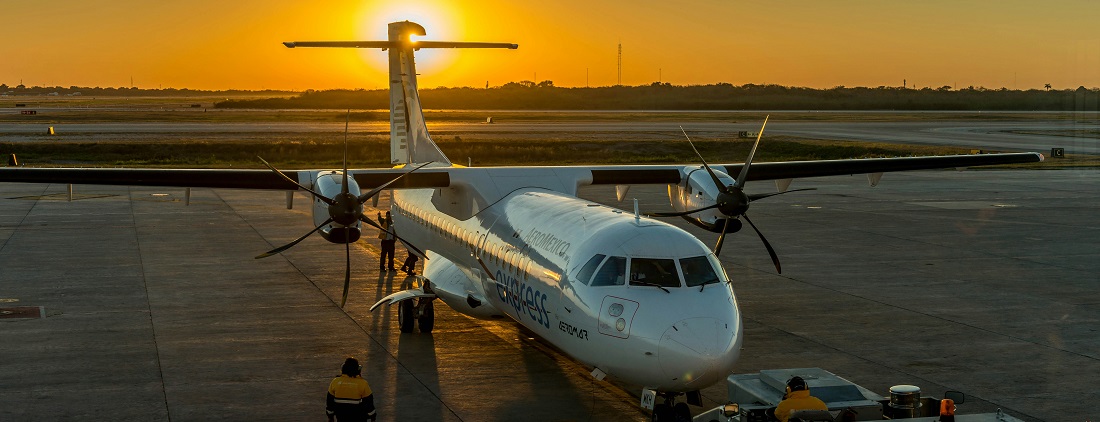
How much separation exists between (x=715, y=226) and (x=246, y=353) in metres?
8.53

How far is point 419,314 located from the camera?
65.5 feet

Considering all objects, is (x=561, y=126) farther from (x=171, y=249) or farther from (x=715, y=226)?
(x=715, y=226)

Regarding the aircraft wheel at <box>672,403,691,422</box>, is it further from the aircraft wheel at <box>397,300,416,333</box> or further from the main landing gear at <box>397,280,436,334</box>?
the aircraft wheel at <box>397,300,416,333</box>

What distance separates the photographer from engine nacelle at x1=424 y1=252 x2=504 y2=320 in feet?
59.4

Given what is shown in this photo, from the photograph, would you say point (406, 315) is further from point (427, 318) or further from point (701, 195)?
point (701, 195)

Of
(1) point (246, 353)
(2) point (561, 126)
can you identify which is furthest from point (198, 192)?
(2) point (561, 126)

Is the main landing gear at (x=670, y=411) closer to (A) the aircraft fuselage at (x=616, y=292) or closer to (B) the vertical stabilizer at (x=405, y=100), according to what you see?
(A) the aircraft fuselage at (x=616, y=292)

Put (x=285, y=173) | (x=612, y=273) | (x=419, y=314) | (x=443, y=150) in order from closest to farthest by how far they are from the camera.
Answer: (x=612, y=273) < (x=419, y=314) < (x=285, y=173) < (x=443, y=150)

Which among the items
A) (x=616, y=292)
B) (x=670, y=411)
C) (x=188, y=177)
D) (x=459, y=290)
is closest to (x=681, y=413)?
(x=670, y=411)

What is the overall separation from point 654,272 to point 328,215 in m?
6.75

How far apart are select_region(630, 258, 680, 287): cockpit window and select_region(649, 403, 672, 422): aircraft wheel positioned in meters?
1.48

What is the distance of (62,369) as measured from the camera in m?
16.8

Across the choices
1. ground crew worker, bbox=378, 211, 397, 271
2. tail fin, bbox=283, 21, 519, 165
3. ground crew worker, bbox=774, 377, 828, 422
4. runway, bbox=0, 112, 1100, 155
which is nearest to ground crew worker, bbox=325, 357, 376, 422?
ground crew worker, bbox=774, 377, 828, 422

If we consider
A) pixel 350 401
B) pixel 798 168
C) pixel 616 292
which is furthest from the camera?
pixel 798 168
